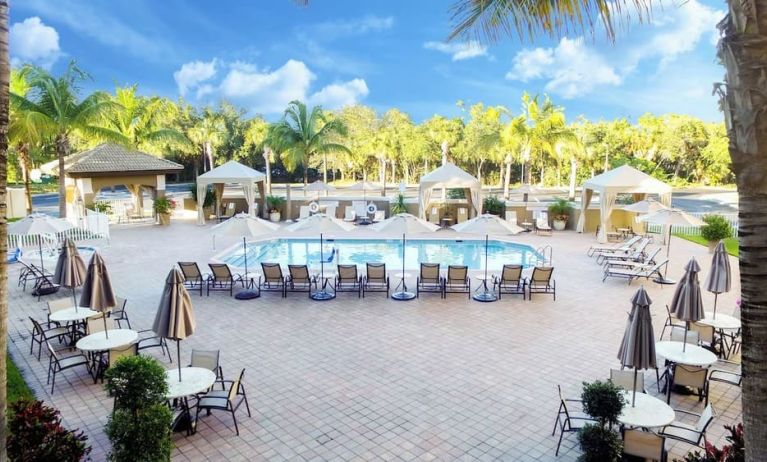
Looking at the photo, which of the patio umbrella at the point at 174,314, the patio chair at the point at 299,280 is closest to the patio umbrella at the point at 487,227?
the patio chair at the point at 299,280

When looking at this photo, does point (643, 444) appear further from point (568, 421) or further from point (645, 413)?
point (568, 421)

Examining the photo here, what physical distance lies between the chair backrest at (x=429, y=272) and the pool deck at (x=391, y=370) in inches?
19.2

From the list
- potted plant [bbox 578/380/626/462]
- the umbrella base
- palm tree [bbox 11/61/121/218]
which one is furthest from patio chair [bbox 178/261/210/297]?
palm tree [bbox 11/61/121/218]

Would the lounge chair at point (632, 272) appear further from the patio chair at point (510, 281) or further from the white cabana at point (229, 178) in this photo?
the white cabana at point (229, 178)

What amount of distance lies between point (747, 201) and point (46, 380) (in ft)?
31.5

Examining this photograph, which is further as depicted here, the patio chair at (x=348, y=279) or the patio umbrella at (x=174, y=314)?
the patio chair at (x=348, y=279)

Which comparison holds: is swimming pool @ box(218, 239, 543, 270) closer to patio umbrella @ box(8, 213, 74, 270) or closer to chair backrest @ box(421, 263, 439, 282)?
chair backrest @ box(421, 263, 439, 282)

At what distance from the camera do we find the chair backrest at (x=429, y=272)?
43.7 ft

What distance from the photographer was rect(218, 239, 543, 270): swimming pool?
727 inches

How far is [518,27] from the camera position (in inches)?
256

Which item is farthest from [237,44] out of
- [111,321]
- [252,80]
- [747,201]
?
[747,201]

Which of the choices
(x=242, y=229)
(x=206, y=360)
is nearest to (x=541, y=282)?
(x=242, y=229)

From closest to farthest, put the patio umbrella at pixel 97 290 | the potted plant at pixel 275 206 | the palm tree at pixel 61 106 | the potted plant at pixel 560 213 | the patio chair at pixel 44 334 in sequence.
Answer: the patio umbrella at pixel 97 290 → the patio chair at pixel 44 334 → the palm tree at pixel 61 106 → the potted plant at pixel 560 213 → the potted plant at pixel 275 206

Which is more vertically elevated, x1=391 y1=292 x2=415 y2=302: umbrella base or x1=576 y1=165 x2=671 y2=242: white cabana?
x1=576 y1=165 x2=671 y2=242: white cabana
